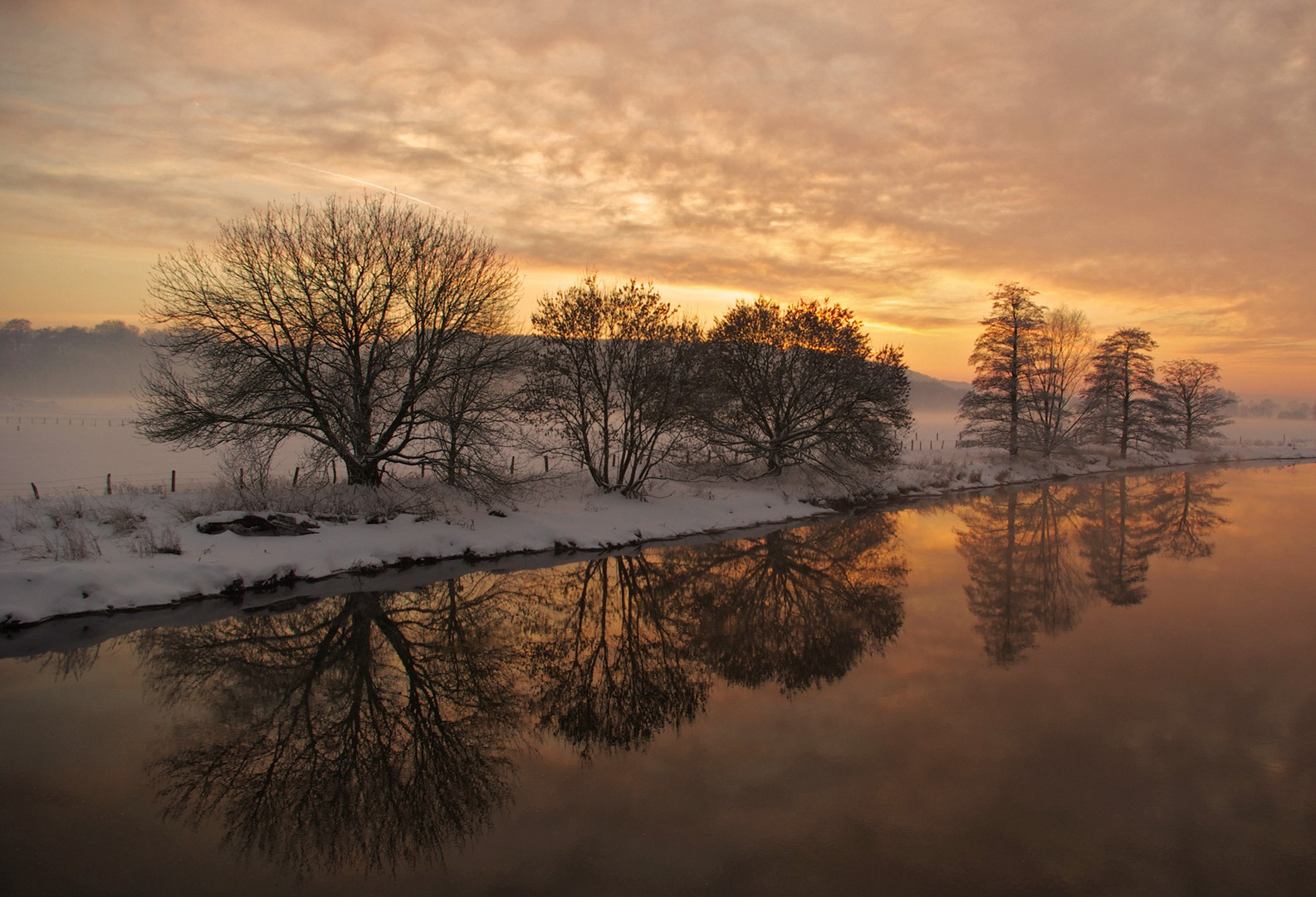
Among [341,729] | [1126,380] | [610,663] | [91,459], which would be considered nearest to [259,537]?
[341,729]

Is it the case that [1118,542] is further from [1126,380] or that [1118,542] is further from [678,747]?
[1126,380]

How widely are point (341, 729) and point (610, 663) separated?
4576 millimetres

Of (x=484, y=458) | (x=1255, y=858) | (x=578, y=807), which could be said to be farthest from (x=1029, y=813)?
(x=484, y=458)

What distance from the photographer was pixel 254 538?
18.2 m

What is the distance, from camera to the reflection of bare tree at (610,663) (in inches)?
384

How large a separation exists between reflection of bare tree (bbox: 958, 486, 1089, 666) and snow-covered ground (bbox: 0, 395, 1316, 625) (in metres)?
7.39

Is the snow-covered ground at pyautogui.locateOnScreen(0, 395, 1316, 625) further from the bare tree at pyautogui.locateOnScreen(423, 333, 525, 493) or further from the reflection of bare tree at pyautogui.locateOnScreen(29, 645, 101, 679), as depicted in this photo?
the reflection of bare tree at pyautogui.locateOnScreen(29, 645, 101, 679)

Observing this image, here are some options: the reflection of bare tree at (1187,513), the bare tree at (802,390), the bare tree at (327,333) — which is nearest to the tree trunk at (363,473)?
the bare tree at (327,333)

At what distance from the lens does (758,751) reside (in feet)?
28.9

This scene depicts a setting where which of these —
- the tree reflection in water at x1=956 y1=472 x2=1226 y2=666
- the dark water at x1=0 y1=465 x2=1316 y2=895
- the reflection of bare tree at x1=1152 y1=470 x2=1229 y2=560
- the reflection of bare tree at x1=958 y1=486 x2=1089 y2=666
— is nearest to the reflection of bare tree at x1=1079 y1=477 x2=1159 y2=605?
the tree reflection in water at x1=956 y1=472 x2=1226 y2=666

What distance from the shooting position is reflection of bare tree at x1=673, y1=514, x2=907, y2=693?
40.3ft

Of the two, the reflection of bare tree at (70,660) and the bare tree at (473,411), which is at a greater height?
the bare tree at (473,411)

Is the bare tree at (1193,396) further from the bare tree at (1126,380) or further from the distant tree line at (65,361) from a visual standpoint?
the distant tree line at (65,361)

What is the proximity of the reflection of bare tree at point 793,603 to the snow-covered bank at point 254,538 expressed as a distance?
387cm
